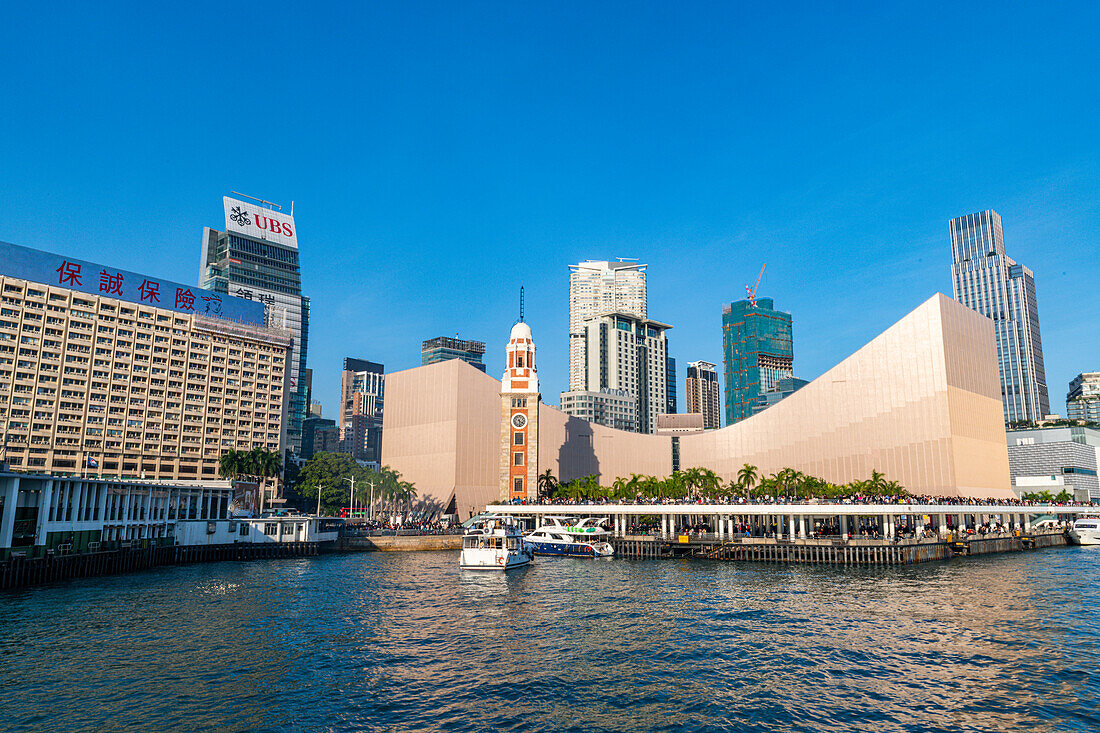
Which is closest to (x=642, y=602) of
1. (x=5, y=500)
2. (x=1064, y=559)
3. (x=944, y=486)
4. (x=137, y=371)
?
(x=5, y=500)

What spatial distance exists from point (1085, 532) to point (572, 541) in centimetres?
6966

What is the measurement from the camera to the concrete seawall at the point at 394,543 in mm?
97875

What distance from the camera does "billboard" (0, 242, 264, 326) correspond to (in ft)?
424

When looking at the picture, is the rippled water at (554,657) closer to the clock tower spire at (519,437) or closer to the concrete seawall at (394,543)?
the concrete seawall at (394,543)

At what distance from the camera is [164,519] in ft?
269

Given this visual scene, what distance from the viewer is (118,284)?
5551 inches

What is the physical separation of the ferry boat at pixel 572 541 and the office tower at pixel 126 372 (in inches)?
3493

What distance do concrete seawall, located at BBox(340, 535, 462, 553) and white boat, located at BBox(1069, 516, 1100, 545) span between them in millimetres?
84875

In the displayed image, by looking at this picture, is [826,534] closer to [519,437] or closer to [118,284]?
[519,437]

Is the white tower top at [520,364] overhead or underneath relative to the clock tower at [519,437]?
overhead

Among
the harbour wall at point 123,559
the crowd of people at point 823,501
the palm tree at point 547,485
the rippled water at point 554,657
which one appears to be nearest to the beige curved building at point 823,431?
Answer: the palm tree at point 547,485

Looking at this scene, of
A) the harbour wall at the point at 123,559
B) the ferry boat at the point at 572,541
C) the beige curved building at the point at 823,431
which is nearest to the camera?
the harbour wall at the point at 123,559

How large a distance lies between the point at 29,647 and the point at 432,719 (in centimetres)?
2163

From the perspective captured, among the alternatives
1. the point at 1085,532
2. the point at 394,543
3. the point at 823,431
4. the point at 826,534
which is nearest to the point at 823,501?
the point at 826,534
